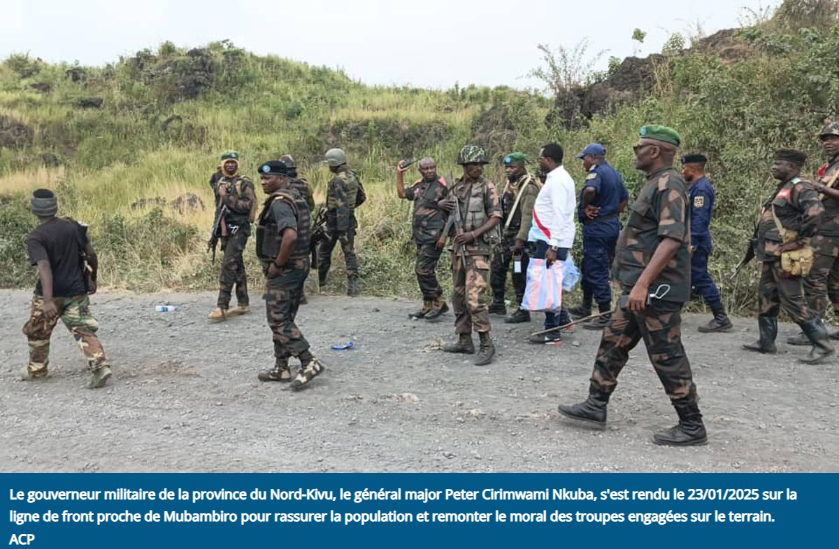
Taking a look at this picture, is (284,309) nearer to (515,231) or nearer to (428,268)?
(428,268)

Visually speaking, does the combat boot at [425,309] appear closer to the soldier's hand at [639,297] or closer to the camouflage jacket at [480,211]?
the camouflage jacket at [480,211]

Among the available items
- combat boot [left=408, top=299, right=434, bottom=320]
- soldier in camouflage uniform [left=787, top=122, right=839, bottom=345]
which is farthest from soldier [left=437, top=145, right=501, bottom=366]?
soldier in camouflage uniform [left=787, top=122, right=839, bottom=345]

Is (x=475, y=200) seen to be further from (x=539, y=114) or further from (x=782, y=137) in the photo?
(x=539, y=114)

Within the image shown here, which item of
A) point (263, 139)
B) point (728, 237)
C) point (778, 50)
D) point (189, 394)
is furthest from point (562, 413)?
point (263, 139)

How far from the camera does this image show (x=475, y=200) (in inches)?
242

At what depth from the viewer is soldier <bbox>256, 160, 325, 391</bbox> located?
5.30 m

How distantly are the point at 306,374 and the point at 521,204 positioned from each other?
3167mm

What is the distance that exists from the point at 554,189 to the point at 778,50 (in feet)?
26.5

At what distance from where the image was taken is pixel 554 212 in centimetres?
618

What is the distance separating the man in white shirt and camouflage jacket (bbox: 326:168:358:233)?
125 inches

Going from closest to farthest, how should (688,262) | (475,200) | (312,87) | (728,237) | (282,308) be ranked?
(688,262)
(282,308)
(475,200)
(728,237)
(312,87)

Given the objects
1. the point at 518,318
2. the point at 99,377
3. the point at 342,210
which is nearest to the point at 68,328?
the point at 99,377

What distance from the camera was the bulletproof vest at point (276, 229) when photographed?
5309mm

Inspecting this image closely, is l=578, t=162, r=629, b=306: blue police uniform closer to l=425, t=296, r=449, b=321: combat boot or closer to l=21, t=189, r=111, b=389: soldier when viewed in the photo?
l=425, t=296, r=449, b=321: combat boot
